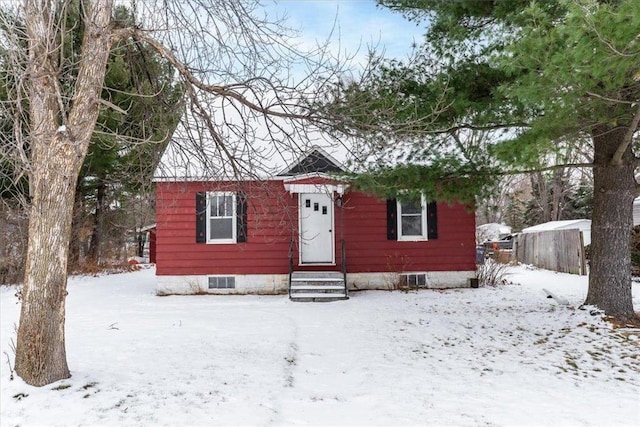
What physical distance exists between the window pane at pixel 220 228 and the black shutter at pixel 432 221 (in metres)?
4.87

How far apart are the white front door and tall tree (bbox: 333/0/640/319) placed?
148 inches

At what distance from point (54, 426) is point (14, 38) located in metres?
2.91

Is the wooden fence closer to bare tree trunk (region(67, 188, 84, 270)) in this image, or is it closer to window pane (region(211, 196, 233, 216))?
window pane (region(211, 196, 233, 216))

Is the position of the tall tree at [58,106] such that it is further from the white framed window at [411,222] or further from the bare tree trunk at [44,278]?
the white framed window at [411,222]

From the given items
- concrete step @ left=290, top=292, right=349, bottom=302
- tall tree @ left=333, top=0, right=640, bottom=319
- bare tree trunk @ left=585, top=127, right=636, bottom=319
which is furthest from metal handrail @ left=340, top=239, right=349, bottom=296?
bare tree trunk @ left=585, top=127, right=636, bottom=319

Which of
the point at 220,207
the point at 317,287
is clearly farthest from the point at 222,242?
the point at 317,287

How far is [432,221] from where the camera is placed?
10.7m

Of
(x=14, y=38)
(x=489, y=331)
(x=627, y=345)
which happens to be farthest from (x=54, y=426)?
(x=627, y=345)

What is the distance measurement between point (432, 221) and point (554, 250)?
734 cm

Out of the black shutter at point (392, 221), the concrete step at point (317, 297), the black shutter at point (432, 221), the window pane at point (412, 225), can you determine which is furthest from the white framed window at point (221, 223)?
the black shutter at point (432, 221)

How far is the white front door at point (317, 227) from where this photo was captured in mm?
10688

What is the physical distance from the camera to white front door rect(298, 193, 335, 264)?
10688mm

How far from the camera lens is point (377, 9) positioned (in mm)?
6809

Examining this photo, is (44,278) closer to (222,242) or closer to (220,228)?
(222,242)
